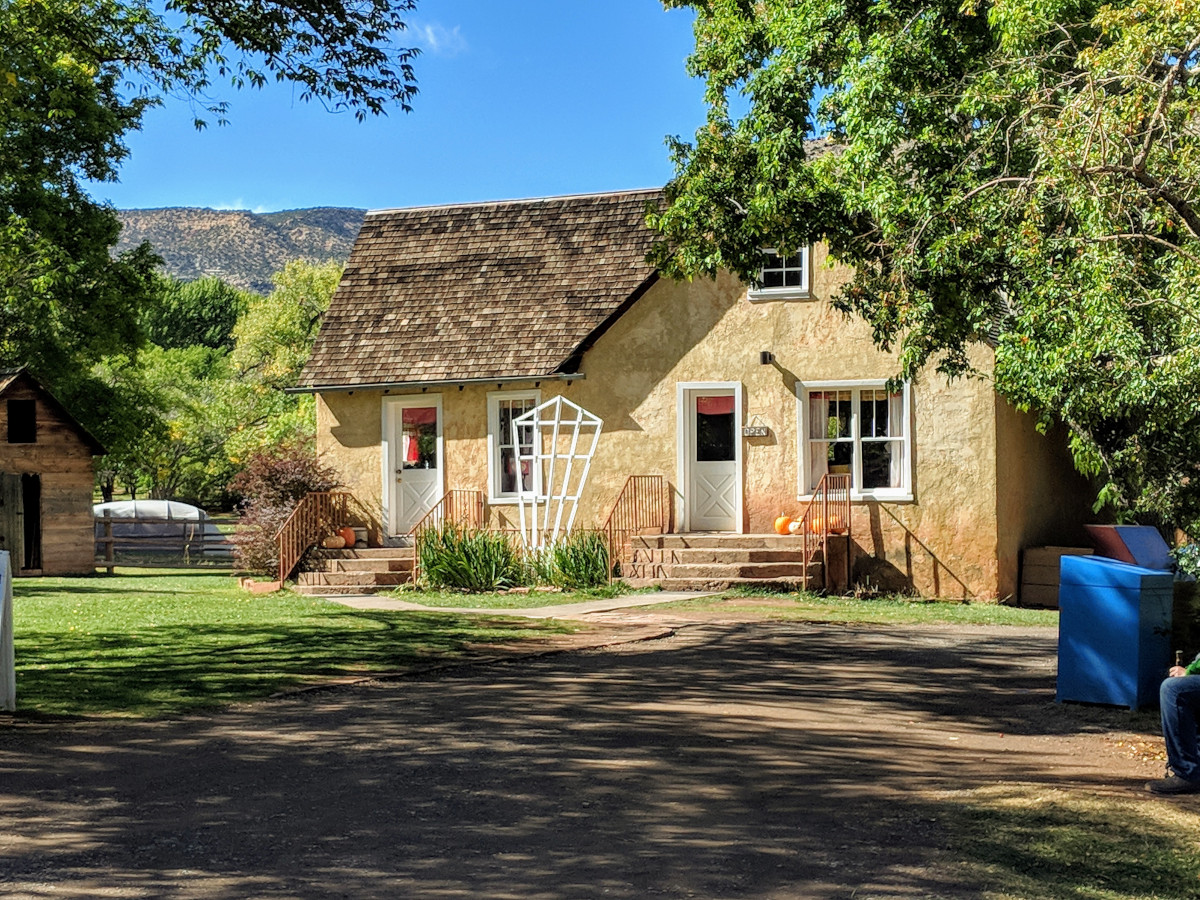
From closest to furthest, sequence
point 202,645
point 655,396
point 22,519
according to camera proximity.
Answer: point 202,645 → point 655,396 → point 22,519

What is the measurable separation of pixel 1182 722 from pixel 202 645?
9.53m

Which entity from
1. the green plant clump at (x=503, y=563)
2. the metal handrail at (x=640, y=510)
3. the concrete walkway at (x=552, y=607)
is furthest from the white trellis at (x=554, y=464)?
the concrete walkway at (x=552, y=607)

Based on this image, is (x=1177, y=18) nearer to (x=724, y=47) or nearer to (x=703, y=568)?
(x=724, y=47)

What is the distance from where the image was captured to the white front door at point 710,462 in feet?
73.4

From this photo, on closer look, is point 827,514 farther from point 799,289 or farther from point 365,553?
point 365,553

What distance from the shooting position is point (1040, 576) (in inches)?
838

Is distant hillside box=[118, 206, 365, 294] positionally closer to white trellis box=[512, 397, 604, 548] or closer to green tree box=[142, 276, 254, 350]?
green tree box=[142, 276, 254, 350]

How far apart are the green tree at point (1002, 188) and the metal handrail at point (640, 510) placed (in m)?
6.96

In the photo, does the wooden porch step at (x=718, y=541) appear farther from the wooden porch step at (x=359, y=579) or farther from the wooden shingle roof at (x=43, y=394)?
the wooden shingle roof at (x=43, y=394)

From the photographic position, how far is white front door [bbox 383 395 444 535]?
79.5ft

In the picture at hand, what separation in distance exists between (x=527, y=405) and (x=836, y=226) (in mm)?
10024

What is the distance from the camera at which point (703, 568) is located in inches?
808

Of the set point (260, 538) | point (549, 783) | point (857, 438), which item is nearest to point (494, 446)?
point (260, 538)

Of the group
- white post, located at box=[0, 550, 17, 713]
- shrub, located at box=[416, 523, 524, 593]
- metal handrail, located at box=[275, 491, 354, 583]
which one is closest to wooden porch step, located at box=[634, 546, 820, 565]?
shrub, located at box=[416, 523, 524, 593]
